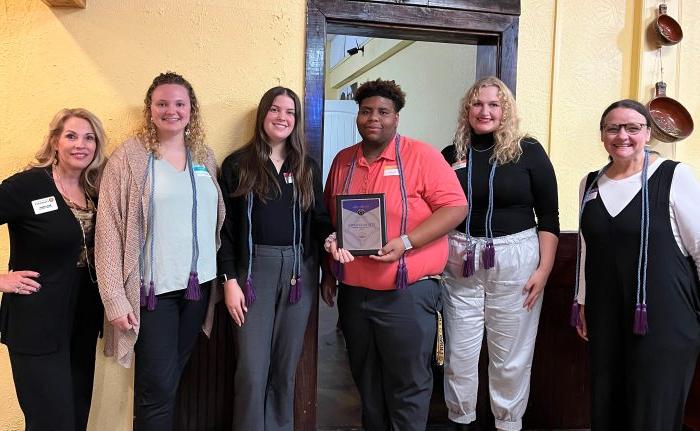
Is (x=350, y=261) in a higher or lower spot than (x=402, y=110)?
lower

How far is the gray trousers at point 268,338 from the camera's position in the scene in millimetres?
2018

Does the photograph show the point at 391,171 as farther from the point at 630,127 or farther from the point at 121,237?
the point at 121,237

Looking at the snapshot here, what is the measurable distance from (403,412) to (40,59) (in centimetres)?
207

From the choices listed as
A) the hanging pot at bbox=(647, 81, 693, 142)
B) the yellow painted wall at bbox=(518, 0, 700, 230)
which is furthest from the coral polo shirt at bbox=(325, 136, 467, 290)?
the hanging pot at bbox=(647, 81, 693, 142)

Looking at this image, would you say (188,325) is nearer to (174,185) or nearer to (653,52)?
(174,185)

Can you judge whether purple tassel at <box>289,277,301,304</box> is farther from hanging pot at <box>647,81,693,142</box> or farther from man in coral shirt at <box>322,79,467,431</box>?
hanging pot at <box>647,81,693,142</box>

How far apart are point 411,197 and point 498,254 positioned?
1.51 ft

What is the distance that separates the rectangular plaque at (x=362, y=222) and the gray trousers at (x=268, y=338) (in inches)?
10.3

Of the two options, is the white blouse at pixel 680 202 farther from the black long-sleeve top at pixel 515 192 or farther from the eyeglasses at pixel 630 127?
the black long-sleeve top at pixel 515 192

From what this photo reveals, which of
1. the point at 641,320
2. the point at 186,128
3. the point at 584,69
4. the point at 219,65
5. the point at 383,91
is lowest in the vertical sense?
the point at 641,320

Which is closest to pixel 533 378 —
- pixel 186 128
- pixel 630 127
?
pixel 630 127

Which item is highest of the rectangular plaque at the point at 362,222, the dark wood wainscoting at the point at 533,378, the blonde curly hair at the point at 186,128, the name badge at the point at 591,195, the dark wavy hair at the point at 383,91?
the dark wavy hair at the point at 383,91

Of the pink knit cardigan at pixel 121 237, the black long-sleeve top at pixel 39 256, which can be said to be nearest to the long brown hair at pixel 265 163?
the pink knit cardigan at pixel 121 237

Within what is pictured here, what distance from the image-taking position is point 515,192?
214cm
